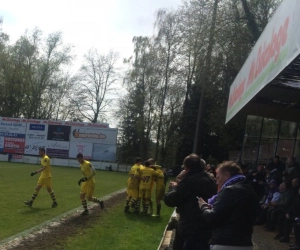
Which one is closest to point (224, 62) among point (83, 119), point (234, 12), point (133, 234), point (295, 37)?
point (234, 12)

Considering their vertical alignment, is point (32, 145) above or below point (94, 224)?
below

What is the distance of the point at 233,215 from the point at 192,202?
125cm

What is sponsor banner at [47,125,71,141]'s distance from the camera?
5531 cm

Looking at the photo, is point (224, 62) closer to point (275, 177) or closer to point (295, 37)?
point (275, 177)

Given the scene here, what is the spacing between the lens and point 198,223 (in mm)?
6621

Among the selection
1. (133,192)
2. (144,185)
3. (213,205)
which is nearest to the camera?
(213,205)

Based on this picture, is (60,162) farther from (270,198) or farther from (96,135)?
(270,198)

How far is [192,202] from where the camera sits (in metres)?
6.71

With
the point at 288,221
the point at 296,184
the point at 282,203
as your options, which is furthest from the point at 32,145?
the point at 288,221

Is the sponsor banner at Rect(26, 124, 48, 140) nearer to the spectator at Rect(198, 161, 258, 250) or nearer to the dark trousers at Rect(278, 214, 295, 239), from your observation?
the dark trousers at Rect(278, 214, 295, 239)

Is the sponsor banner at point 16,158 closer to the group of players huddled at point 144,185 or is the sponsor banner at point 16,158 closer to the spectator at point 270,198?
the group of players huddled at point 144,185

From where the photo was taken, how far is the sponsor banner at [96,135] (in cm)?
5473

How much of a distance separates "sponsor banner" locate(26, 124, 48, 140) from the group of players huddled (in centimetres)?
3888

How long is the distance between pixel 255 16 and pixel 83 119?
3907 centimetres
